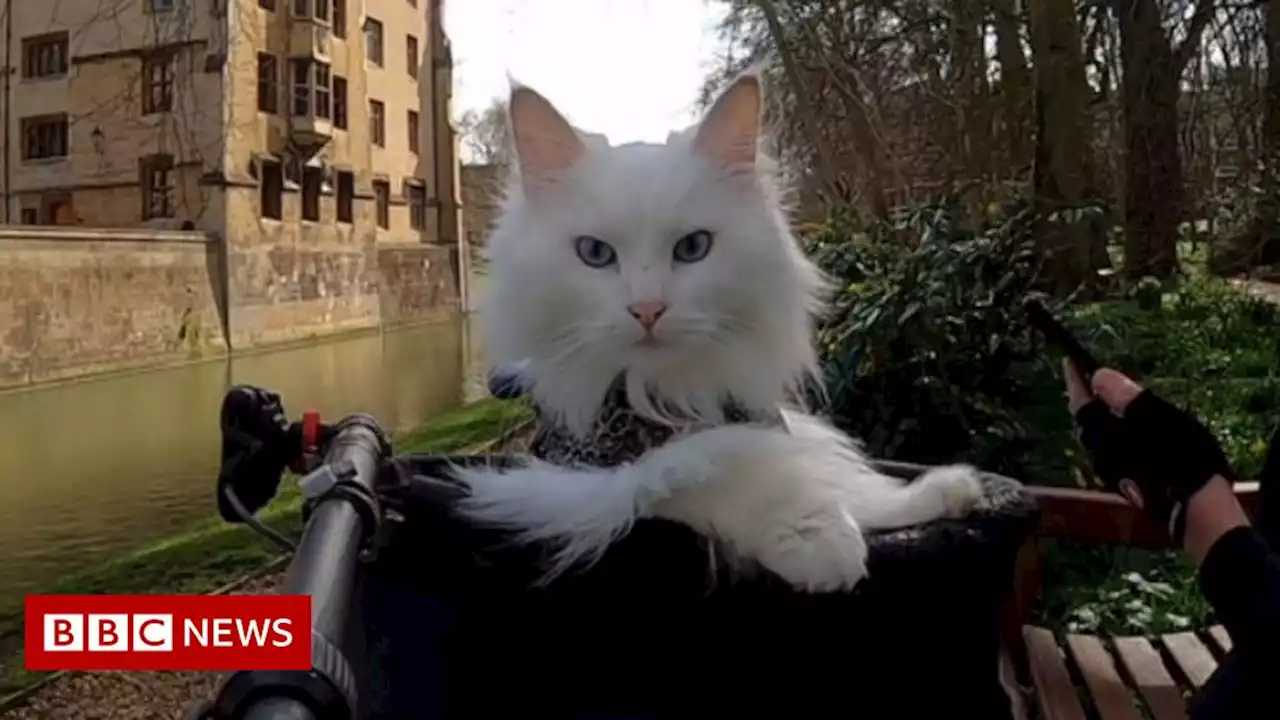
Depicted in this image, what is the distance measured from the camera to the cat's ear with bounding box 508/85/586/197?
1307 millimetres

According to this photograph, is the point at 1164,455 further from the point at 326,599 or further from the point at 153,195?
the point at 153,195

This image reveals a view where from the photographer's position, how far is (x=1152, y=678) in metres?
2.09

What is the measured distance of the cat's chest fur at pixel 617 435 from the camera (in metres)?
1.17

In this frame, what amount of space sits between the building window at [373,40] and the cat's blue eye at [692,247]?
23.0 m

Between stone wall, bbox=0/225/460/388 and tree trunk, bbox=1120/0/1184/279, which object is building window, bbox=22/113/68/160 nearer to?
stone wall, bbox=0/225/460/388

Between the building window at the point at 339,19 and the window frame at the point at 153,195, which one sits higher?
the building window at the point at 339,19

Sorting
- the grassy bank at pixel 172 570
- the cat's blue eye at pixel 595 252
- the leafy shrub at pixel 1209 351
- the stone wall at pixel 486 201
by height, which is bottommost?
the grassy bank at pixel 172 570

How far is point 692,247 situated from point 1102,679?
1346 millimetres

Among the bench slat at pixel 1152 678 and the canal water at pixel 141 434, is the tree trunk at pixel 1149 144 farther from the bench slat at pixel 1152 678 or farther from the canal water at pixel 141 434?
the bench slat at pixel 1152 678

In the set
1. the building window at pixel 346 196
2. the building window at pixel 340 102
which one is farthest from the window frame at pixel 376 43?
the building window at pixel 346 196

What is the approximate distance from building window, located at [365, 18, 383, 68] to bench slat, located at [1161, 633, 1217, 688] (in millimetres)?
22538

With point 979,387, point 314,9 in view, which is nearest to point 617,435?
point 979,387

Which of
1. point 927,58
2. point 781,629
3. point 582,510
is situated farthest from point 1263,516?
point 927,58

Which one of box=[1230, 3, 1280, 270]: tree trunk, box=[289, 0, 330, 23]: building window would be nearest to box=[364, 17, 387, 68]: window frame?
box=[289, 0, 330, 23]: building window
